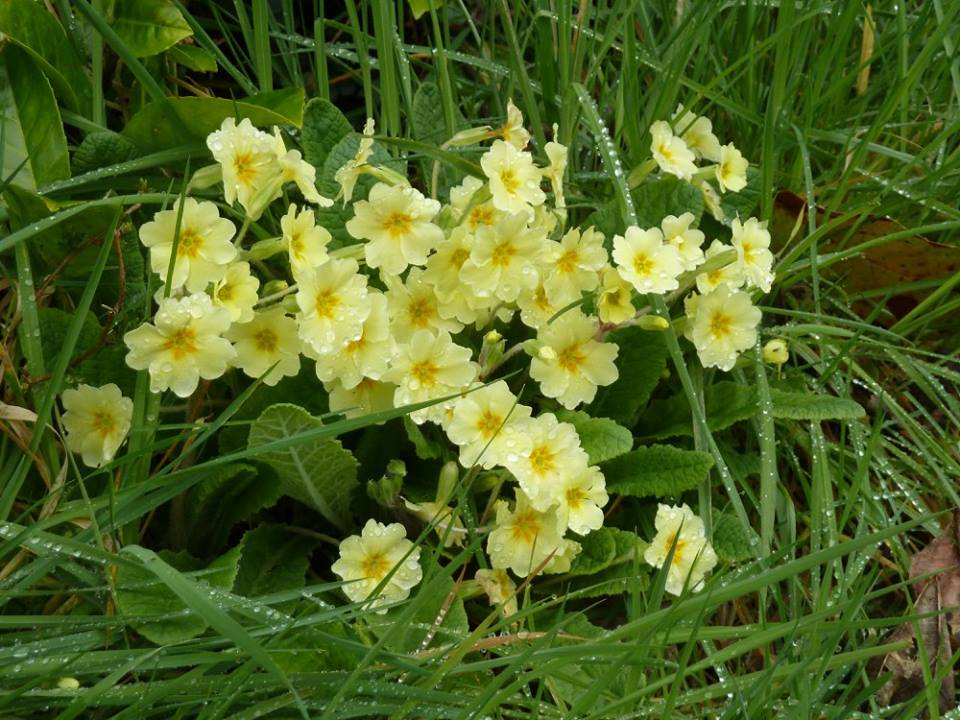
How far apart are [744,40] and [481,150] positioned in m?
0.75

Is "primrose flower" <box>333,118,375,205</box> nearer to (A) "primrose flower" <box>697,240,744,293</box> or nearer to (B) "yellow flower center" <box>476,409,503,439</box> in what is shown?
(B) "yellow flower center" <box>476,409,503,439</box>

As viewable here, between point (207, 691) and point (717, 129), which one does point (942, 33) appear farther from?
point (207, 691)

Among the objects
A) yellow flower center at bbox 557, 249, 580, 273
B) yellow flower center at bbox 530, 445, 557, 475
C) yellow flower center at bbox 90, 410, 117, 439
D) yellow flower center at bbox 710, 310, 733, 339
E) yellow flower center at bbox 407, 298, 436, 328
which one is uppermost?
yellow flower center at bbox 557, 249, 580, 273

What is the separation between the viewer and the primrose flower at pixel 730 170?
2.04 metres

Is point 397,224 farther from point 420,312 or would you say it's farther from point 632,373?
point 632,373

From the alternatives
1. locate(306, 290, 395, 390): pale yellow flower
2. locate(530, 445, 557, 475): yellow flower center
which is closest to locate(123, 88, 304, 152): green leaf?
locate(306, 290, 395, 390): pale yellow flower

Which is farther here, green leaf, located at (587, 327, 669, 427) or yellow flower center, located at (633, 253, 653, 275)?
green leaf, located at (587, 327, 669, 427)

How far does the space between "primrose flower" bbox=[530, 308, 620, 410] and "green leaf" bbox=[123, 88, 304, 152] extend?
0.54 meters

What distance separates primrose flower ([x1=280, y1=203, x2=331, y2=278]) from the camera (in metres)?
1.55

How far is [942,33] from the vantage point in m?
2.19

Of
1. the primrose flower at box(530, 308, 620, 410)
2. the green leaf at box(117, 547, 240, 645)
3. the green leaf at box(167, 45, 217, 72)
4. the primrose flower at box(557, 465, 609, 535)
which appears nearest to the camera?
the green leaf at box(117, 547, 240, 645)

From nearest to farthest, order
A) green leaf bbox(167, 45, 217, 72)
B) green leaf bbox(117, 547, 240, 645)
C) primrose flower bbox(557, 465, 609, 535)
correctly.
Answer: green leaf bbox(117, 547, 240, 645)
primrose flower bbox(557, 465, 609, 535)
green leaf bbox(167, 45, 217, 72)

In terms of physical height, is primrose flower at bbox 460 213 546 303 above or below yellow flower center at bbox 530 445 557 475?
above

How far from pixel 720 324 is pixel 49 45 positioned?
1.20 meters
